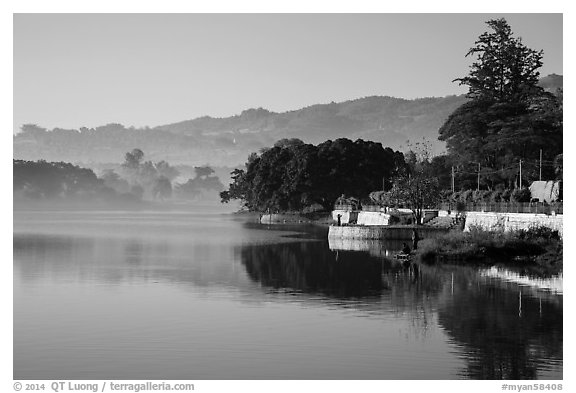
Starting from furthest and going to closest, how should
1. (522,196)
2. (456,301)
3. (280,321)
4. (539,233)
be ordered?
(522,196)
(539,233)
(456,301)
(280,321)

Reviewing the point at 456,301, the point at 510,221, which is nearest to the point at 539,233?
the point at 510,221

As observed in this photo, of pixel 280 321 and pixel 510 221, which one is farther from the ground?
pixel 510 221

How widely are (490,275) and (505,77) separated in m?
67.4

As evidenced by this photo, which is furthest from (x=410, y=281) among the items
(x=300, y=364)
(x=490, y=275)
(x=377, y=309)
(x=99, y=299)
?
(x=300, y=364)

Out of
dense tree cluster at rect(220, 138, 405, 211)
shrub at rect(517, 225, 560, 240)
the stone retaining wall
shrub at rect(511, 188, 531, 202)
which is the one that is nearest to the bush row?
shrub at rect(511, 188, 531, 202)

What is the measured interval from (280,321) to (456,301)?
29.6 ft

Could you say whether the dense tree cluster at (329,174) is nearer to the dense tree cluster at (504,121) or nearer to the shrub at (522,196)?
the dense tree cluster at (504,121)

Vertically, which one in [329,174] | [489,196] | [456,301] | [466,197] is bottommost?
[456,301]

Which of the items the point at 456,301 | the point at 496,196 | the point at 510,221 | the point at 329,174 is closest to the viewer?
the point at 456,301

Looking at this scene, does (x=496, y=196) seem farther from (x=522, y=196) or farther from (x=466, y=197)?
(x=466, y=197)

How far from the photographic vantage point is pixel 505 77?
11456cm

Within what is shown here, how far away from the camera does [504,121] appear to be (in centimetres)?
10675

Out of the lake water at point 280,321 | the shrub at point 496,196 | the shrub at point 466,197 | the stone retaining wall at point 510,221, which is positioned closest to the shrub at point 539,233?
the stone retaining wall at point 510,221

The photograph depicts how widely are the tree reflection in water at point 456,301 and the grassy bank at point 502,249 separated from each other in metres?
2.85
